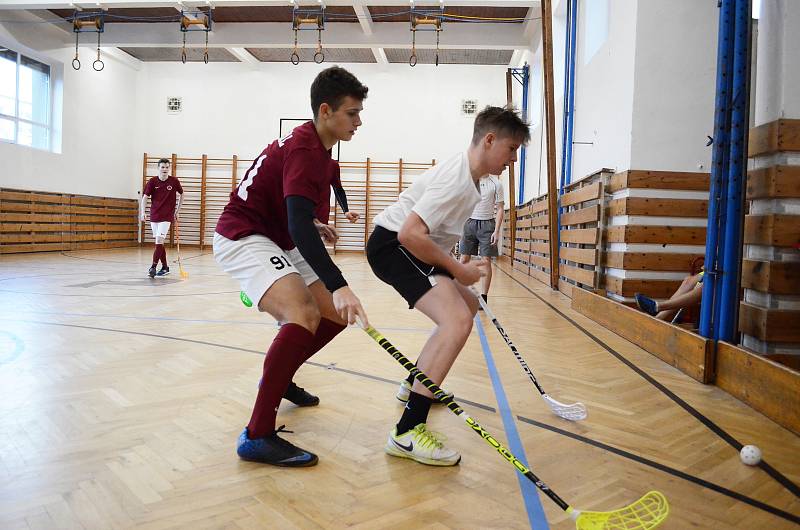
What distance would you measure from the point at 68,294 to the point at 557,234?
5.83m

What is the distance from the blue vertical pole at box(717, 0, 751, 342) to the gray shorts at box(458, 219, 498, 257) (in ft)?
9.32

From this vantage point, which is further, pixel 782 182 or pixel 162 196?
pixel 162 196

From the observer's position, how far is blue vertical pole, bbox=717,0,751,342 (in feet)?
9.30

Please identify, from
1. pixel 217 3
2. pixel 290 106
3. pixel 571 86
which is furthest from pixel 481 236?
pixel 290 106

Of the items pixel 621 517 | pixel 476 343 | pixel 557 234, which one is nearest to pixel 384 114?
pixel 557 234

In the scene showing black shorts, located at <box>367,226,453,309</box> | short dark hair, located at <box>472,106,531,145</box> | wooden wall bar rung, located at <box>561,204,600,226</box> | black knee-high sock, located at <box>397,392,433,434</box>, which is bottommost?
black knee-high sock, located at <box>397,392,433,434</box>

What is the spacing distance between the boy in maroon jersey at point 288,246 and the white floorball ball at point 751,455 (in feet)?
4.78

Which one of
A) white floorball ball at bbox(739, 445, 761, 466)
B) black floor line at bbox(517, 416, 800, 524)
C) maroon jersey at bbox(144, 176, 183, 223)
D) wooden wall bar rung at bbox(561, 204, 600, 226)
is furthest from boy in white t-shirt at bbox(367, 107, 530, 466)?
maroon jersey at bbox(144, 176, 183, 223)

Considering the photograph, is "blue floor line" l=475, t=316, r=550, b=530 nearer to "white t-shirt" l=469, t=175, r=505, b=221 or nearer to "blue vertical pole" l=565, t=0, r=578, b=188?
"white t-shirt" l=469, t=175, r=505, b=221

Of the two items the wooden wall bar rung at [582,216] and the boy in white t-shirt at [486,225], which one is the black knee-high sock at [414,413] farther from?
the wooden wall bar rung at [582,216]

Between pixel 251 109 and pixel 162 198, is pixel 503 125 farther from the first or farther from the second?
pixel 251 109

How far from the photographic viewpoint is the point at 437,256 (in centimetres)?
198

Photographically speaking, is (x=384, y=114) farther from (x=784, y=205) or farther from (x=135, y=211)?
(x=784, y=205)

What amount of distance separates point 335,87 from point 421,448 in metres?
1.34
